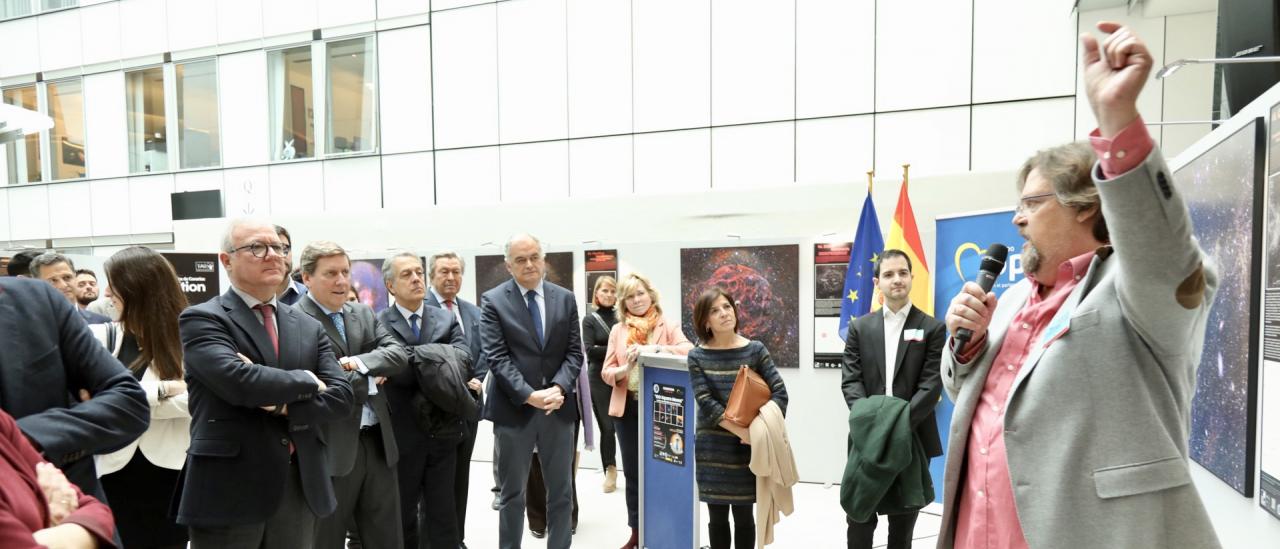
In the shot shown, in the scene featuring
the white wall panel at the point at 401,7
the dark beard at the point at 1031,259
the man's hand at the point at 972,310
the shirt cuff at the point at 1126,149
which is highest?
the white wall panel at the point at 401,7

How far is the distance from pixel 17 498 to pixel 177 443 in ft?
6.83

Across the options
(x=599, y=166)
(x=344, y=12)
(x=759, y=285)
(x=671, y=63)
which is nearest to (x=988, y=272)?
(x=759, y=285)

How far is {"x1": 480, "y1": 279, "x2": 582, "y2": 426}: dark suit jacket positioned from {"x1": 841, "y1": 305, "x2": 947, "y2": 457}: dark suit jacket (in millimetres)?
1693

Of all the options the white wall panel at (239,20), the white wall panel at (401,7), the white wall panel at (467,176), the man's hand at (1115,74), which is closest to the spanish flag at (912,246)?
the man's hand at (1115,74)

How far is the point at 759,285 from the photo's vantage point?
21.2 ft

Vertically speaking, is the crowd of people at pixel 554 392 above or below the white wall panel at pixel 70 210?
below

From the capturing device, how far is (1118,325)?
130 centimetres

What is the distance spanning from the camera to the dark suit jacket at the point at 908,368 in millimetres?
3469

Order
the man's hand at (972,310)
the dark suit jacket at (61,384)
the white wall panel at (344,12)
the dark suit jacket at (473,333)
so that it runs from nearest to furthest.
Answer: the man's hand at (972,310), the dark suit jacket at (61,384), the dark suit jacket at (473,333), the white wall panel at (344,12)

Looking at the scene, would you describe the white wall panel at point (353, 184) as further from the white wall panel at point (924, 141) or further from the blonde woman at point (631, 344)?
the white wall panel at point (924, 141)

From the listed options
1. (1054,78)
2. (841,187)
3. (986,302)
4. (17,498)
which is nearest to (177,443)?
(17,498)

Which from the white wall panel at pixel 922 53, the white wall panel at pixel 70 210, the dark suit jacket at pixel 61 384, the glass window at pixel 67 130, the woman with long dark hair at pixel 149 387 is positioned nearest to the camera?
the dark suit jacket at pixel 61 384

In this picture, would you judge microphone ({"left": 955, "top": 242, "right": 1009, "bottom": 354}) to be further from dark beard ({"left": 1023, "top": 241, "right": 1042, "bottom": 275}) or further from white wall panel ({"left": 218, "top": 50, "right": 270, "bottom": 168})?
white wall panel ({"left": 218, "top": 50, "right": 270, "bottom": 168})

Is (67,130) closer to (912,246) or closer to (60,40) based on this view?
(60,40)
